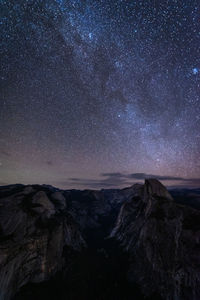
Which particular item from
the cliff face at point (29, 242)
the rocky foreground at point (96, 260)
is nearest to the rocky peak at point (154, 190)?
the rocky foreground at point (96, 260)

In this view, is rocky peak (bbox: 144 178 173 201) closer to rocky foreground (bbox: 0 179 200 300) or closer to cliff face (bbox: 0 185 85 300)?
rocky foreground (bbox: 0 179 200 300)

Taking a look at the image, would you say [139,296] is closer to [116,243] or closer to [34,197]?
[116,243]

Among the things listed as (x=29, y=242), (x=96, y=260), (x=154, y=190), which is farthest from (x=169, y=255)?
(x=29, y=242)

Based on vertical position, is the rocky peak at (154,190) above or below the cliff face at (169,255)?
above

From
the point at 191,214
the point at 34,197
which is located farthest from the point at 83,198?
the point at 191,214

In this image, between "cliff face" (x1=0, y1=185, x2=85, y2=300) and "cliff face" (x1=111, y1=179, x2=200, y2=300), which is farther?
"cliff face" (x1=0, y1=185, x2=85, y2=300)

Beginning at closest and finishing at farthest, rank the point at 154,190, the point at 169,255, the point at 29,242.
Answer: the point at 169,255 < the point at 29,242 < the point at 154,190

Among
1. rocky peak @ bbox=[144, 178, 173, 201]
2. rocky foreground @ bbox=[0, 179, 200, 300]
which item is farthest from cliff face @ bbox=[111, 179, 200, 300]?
rocky peak @ bbox=[144, 178, 173, 201]

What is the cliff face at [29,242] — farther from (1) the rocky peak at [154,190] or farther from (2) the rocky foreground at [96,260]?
(1) the rocky peak at [154,190]

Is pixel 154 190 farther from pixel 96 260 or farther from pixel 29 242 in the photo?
pixel 29 242
